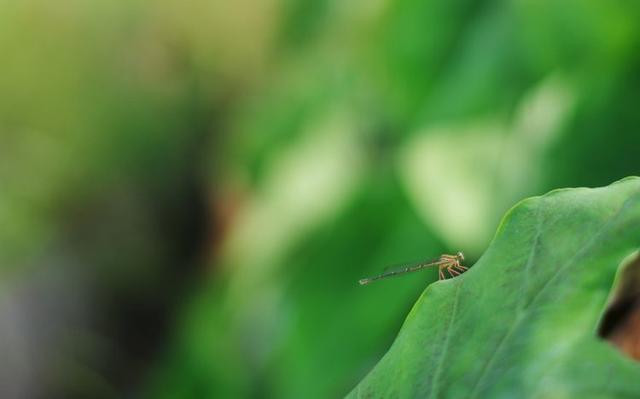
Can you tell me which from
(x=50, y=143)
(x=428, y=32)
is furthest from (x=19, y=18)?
(x=428, y=32)

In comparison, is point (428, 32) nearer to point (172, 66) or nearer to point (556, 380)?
point (556, 380)

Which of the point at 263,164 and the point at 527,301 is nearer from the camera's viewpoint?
the point at 527,301

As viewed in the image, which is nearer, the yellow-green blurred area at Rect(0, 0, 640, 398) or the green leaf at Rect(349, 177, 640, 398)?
the green leaf at Rect(349, 177, 640, 398)

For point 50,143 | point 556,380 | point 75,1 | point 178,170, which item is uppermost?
point 75,1

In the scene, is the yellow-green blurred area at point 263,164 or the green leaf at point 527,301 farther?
the yellow-green blurred area at point 263,164

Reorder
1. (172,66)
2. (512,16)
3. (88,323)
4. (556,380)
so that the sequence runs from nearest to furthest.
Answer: (556,380), (512,16), (88,323), (172,66)
